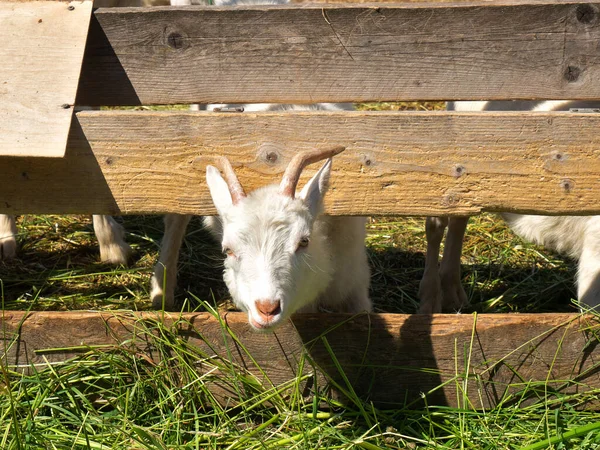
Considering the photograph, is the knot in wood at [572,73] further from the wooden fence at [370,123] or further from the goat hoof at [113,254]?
the goat hoof at [113,254]

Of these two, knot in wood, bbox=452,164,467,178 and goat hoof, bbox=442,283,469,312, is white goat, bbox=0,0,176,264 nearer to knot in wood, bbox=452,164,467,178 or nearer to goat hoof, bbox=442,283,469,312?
goat hoof, bbox=442,283,469,312

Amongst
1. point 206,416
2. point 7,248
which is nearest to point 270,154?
point 206,416

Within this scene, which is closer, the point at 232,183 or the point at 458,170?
the point at 232,183

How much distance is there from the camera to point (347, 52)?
9.00 ft

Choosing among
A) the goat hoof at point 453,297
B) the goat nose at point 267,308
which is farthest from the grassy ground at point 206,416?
the goat hoof at point 453,297

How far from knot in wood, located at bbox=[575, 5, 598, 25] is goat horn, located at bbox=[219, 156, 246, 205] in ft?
4.26

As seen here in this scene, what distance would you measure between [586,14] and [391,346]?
54.2 inches

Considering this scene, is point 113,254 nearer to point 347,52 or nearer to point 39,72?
point 39,72

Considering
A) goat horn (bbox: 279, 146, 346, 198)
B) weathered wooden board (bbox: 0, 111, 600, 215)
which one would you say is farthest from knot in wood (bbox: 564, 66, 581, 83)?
goat horn (bbox: 279, 146, 346, 198)

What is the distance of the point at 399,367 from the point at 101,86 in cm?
153

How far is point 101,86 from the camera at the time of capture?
2.83 m

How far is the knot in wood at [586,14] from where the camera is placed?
8.69 feet

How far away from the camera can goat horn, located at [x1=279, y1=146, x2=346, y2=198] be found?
257 cm

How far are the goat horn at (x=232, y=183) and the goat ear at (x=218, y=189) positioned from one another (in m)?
0.02
